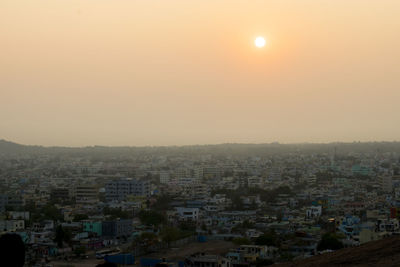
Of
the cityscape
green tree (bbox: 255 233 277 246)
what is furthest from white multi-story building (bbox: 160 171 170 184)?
green tree (bbox: 255 233 277 246)

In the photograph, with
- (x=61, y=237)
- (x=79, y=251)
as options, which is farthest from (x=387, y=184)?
(x=79, y=251)

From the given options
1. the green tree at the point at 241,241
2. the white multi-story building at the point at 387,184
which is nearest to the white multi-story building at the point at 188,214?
the green tree at the point at 241,241

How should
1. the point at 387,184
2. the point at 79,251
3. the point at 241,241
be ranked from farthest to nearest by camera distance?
the point at 387,184 < the point at 241,241 < the point at 79,251

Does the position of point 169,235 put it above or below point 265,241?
below

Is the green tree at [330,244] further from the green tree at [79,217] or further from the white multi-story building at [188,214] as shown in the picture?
the green tree at [79,217]

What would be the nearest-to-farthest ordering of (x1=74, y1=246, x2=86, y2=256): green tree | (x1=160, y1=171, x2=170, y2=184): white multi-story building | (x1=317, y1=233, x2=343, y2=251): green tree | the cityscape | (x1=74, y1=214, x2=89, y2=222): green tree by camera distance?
1. (x1=317, y1=233, x2=343, y2=251): green tree
2. the cityscape
3. (x1=74, y1=246, x2=86, y2=256): green tree
4. (x1=74, y1=214, x2=89, y2=222): green tree
5. (x1=160, y1=171, x2=170, y2=184): white multi-story building

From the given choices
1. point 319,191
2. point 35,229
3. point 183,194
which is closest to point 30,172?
Result: point 183,194

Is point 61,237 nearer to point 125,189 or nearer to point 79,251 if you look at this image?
point 79,251

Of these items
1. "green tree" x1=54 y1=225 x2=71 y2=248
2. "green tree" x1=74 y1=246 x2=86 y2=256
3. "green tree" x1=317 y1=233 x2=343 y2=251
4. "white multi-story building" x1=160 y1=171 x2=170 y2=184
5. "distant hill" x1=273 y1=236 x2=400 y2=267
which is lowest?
"green tree" x1=74 y1=246 x2=86 y2=256

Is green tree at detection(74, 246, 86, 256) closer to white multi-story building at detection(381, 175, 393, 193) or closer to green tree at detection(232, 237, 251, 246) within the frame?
green tree at detection(232, 237, 251, 246)
